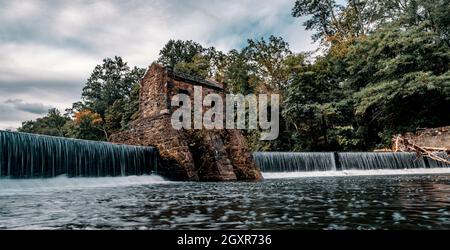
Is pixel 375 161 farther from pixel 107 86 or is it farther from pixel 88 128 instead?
pixel 107 86

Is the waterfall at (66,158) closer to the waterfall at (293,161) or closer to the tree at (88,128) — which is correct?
the waterfall at (293,161)

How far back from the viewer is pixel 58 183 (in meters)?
8.05

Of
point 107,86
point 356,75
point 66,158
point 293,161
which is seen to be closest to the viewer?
point 66,158

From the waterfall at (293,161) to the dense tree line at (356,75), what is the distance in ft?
15.5

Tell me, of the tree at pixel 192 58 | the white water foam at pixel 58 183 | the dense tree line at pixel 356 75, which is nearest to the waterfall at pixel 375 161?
the dense tree line at pixel 356 75

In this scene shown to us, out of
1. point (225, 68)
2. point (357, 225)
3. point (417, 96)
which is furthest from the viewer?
point (225, 68)

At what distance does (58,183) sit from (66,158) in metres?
0.75

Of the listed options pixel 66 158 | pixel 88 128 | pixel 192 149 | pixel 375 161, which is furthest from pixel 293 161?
pixel 88 128

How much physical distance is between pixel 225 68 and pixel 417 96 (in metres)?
16.0
